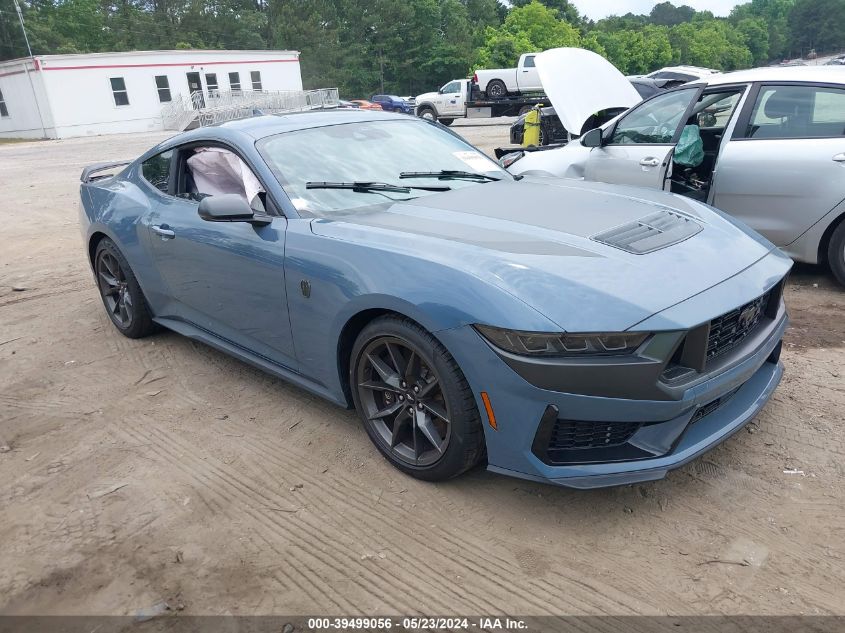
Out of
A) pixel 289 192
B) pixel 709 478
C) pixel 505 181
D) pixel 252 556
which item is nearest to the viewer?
pixel 252 556

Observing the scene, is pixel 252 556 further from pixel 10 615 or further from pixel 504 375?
pixel 504 375

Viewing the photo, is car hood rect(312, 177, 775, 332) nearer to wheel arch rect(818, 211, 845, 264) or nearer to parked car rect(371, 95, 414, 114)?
wheel arch rect(818, 211, 845, 264)

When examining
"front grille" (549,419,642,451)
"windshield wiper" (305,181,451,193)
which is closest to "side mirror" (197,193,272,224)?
"windshield wiper" (305,181,451,193)

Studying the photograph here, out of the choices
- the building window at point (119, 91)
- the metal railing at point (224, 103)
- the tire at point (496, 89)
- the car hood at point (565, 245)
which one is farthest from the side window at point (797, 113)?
the building window at point (119, 91)

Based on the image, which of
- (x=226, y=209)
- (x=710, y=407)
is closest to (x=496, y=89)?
(x=226, y=209)

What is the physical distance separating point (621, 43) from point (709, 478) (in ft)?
238

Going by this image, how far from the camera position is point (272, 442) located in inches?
131

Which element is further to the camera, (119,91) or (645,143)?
(119,91)

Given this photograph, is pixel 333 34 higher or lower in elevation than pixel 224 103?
higher

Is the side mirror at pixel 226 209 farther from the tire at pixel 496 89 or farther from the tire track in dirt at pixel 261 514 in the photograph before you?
the tire at pixel 496 89

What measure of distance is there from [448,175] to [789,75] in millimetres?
3126

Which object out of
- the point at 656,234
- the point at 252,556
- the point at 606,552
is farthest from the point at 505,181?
the point at 252,556

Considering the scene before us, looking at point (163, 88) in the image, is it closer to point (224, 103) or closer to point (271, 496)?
point (224, 103)

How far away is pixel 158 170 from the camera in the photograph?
4.35m
